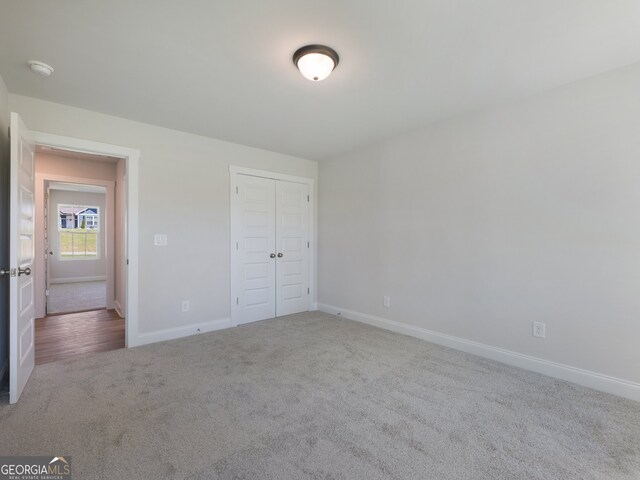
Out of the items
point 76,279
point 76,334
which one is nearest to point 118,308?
point 76,334

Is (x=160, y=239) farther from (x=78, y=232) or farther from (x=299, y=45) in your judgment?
(x=78, y=232)

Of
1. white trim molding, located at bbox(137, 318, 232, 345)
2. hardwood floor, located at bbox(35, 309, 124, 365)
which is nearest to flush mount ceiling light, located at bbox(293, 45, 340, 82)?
white trim molding, located at bbox(137, 318, 232, 345)

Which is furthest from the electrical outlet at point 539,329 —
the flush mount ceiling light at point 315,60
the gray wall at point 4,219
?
the gray wall at point 4,219

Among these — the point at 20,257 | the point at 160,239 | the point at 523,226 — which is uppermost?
the point at 523,226

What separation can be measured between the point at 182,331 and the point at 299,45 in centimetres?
332

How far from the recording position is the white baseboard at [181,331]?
3.48 meters

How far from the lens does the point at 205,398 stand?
7.57ft

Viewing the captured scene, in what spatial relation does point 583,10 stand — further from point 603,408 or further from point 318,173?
point 318,173

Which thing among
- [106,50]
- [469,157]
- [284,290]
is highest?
[106,50]

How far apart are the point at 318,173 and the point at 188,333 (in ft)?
10.1

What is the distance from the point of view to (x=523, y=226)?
2.86m

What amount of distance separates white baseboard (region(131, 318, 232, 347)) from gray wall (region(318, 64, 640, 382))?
203cm

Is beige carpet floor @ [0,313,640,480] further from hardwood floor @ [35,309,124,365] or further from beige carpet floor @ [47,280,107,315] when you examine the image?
beige carpet floor @ [47,280,107,315]

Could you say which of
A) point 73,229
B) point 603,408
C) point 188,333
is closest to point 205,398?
point 188,333
